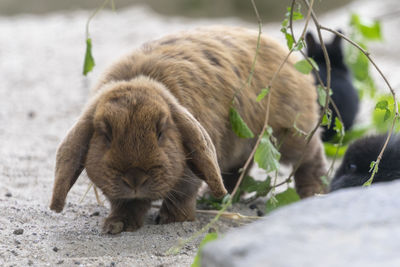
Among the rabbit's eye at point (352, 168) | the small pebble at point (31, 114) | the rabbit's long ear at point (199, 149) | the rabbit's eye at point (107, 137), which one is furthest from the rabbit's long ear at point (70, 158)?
the small pebble at point (31, 114)

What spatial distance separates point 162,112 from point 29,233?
3.82 feet

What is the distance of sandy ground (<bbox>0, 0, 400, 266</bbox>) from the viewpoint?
11.8 feet

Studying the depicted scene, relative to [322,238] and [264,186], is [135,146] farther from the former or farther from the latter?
[322,238]

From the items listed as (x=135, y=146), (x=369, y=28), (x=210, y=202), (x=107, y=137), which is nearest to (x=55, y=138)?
(x=210, y=202)

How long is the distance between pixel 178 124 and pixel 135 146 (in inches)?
16.7

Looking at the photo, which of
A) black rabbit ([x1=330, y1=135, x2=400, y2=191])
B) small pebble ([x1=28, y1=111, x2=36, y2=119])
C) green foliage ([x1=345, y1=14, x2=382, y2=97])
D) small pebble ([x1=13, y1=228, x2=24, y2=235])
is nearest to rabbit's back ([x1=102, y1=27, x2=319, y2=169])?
black rabbit ([x1=330, y1=135, x2=400, y2=191])

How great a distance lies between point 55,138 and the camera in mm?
6531

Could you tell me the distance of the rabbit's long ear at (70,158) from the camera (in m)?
3.66

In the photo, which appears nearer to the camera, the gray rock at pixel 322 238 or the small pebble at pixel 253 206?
the gray rock at pixel 322 238

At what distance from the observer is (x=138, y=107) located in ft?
11.8

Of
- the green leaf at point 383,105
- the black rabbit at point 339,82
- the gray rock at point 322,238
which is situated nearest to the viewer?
the gray rock at point 322,238

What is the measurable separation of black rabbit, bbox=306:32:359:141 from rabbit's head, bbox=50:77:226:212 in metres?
3.12

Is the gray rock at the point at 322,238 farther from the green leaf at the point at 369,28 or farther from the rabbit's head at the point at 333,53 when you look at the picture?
the rabbit's head at the point at 333,53

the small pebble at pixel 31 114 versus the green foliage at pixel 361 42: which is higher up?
the green foliage at pixel 361 42
